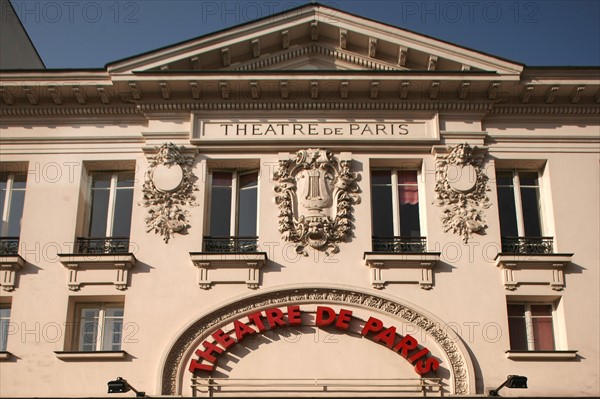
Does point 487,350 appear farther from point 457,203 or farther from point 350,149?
point 350,149

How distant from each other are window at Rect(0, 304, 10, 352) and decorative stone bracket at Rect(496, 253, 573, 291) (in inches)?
465

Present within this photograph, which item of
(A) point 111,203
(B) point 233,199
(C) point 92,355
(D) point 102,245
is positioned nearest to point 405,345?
(B) point 233,199

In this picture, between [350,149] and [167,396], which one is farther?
[350,149]

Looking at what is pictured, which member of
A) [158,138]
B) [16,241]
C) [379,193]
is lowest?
[16,241]

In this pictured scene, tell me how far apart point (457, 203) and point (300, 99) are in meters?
4.84

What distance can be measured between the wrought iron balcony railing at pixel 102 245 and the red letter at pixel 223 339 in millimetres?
3259

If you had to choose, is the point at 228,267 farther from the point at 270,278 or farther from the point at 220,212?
the point at 220,212

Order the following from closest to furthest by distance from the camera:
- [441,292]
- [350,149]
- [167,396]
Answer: [167,396]
[441,292]
[350,149]

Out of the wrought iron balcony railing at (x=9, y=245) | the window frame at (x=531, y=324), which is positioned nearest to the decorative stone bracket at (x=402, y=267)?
the window frame at (x=531, y=324)

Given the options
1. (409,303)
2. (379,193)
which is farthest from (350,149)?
(409,303)

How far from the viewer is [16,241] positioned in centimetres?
2081

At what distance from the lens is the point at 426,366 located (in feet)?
61.7

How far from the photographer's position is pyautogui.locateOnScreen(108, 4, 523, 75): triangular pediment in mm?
21703

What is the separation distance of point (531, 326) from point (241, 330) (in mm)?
6892
